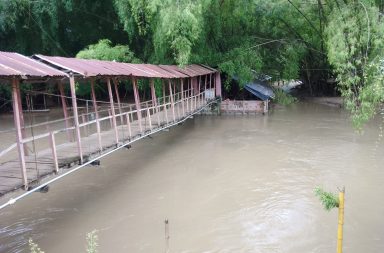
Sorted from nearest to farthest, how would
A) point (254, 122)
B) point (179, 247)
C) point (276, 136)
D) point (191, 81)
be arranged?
1. point (179, 247)
2. point (276, 136)
3. point (191, 81)
4. point (254, 122)

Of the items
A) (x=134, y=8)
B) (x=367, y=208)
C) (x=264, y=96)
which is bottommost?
(x=367, y=208)

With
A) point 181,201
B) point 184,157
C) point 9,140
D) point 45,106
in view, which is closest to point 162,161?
point 184,157

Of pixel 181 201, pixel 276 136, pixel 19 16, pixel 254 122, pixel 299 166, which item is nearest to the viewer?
pixel 181 201

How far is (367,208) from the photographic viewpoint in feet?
25.0

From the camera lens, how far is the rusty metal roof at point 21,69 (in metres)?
5.04

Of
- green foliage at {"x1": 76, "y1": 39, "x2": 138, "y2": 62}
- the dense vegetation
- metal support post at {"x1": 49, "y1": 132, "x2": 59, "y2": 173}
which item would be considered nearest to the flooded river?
metal support post at {"x1": 49, "y1": 132, "x2": 59, "y2": 173}

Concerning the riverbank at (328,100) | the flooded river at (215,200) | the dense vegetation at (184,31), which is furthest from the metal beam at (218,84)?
the riverbank at (328,100)

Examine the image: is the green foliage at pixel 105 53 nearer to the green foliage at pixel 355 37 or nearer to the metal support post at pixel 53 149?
the green foliage at pixel 355 37

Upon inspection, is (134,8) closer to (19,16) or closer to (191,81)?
(191,81)

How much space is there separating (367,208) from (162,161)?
568 centimetres

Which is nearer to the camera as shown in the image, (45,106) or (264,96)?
(264,96)

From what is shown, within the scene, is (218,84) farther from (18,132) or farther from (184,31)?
(18,132)

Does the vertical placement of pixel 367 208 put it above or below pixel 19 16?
below

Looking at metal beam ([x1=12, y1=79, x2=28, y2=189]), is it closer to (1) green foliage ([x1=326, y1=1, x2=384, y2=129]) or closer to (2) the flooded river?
(2) the flooded river
